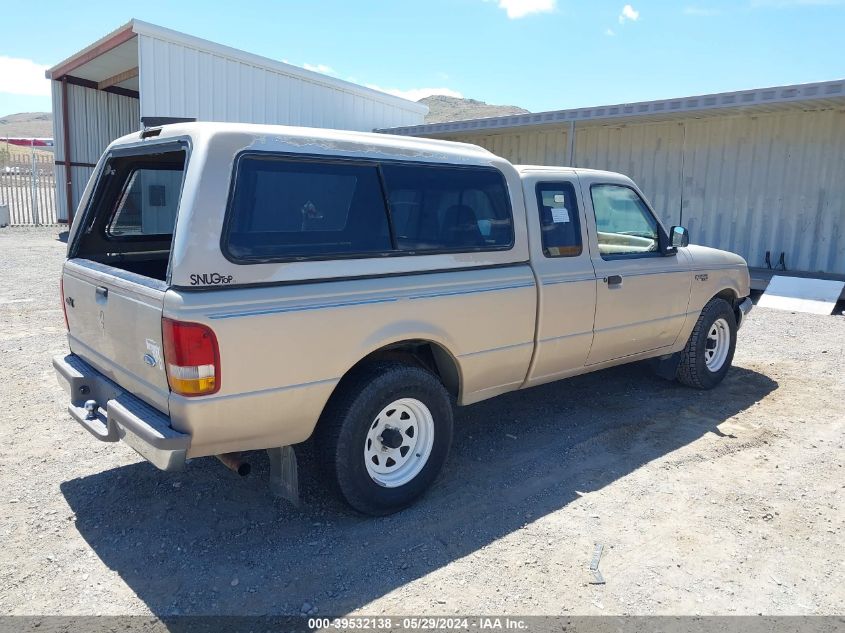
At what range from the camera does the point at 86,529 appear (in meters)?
3.71

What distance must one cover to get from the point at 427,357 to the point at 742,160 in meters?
10.7

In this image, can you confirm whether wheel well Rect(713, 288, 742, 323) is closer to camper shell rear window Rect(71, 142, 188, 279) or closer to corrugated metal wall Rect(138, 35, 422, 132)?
camper shell rear window Rect(71, 142, 188, 279)

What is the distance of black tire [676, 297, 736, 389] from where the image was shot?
6039mm

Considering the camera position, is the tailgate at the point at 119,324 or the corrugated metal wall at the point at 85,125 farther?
the corrugated metal wall at the point at 85,125

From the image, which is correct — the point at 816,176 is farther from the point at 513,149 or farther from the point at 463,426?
the point at 463,426

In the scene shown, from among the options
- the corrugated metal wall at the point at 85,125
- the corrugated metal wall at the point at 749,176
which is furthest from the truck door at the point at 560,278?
the corrugated metal wall at the point at 85,125

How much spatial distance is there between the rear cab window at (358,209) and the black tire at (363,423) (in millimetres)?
684

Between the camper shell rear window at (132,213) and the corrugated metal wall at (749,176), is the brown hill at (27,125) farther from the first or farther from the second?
the camper shell rear window at (132,213)

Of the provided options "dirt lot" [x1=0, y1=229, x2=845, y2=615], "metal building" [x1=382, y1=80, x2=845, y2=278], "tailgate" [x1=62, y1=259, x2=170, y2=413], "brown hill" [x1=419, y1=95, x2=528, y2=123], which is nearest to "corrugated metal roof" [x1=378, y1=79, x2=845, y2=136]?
"metal building" [x1=382, y1=80, x2=845, y2=278]

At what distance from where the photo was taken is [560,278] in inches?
182

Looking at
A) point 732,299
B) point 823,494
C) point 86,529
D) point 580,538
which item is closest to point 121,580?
point 86,529

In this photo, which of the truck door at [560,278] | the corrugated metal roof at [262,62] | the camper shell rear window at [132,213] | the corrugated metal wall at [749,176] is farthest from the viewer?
the corrugated metal roof at [262,62]

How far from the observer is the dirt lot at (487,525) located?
3.18 meters

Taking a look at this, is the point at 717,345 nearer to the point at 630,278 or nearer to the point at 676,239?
the point at 676,239
